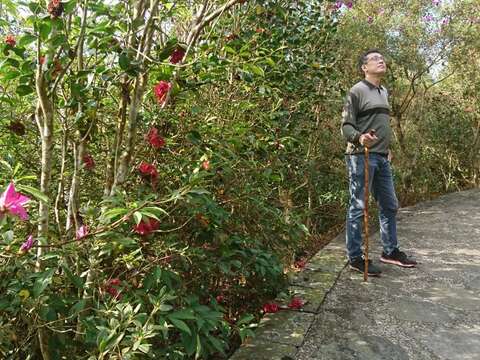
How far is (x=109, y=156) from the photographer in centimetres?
229

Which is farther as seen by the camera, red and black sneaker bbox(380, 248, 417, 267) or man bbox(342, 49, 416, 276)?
red and black sneaker bbox(380, 248, 417, 267)

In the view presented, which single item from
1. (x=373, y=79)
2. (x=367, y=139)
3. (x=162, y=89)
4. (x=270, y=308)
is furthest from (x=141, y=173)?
(x=373, y=79)

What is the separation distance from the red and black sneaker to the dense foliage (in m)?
0.85

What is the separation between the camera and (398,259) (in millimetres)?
4230

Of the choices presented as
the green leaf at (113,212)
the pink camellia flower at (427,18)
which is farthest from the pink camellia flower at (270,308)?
the pink camellia flower at (427,18)

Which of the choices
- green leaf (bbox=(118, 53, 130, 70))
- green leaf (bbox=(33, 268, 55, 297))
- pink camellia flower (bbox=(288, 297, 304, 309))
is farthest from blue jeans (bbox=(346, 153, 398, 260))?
green leaf (bbox=(33, 268, 55, 297))

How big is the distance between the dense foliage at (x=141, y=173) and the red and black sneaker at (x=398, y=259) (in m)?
0.85

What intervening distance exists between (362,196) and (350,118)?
0.66 m

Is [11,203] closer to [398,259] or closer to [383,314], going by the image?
[383,314]

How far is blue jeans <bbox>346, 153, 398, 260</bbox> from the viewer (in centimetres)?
384

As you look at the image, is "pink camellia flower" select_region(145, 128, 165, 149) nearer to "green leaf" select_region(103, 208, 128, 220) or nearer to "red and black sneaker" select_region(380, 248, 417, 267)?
"green leaf" select_region(103, 208, 128, 220)

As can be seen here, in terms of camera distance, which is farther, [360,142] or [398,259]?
[398,259]

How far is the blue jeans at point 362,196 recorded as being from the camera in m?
3.84

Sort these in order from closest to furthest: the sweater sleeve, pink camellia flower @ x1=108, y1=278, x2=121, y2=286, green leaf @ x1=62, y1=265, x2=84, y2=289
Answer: green leaf @ x1=62, y1=265, x2=84, y2=289 → pink camellia flower @ x1=108, y1=278, x2=121, y2=286 → the sweater sleeve
